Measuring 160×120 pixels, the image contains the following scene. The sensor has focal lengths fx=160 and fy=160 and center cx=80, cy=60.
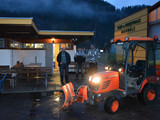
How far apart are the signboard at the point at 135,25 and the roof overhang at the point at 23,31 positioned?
222 inches

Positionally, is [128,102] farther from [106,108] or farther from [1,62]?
[1,62]

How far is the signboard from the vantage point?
46.4ft

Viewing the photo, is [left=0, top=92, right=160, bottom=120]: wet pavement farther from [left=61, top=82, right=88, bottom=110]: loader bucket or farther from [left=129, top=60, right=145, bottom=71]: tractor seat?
[left=129, top=60, right=145, bottom=71]: tractor seat

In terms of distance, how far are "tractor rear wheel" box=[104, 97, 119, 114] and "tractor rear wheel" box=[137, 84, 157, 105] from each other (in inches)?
50.6

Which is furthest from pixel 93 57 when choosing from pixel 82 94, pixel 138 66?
pixel 82 94

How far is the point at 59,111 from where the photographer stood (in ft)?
16.2

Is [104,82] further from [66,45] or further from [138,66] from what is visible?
[66,45]

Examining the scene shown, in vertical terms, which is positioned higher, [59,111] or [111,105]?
[111,105]

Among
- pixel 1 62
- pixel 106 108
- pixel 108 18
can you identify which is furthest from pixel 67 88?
pixel 108 18

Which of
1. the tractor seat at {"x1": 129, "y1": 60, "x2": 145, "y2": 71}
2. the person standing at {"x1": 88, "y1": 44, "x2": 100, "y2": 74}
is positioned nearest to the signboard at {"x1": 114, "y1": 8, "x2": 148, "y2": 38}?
the person standing at {"x1": 88, "y1": 44, "x2": 100, "y2": 74}

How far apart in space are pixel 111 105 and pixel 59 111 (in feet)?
5.23

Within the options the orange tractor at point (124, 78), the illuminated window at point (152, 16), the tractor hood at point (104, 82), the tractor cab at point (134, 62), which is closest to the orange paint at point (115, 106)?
the orange tractor at point (124, 78)

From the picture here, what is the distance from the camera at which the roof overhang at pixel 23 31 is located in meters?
7.12

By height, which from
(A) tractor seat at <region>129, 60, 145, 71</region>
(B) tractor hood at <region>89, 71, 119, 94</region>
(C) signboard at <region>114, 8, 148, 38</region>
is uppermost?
(C) signboard at <region>114, 8, 148, 38</region>
